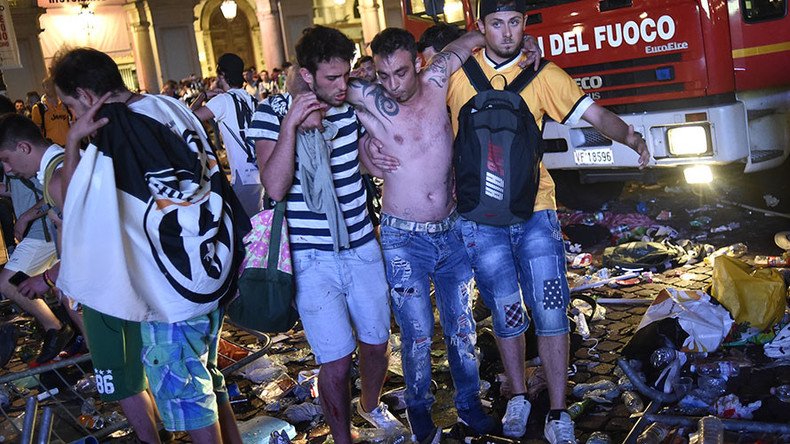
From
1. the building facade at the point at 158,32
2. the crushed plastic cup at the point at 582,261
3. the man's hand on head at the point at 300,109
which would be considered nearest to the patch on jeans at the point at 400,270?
the man's hand on head at the point at 300,109

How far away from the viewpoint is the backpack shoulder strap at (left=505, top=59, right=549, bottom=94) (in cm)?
435

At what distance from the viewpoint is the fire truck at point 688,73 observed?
6930 millimetres

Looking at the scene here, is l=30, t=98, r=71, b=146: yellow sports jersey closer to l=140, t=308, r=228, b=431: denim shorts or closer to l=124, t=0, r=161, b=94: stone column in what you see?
l=140, t=308, r=228, b=431: denim shorts

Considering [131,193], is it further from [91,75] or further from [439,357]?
[439,357]

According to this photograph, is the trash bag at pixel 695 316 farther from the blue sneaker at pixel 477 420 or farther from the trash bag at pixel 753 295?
the blue sneaker at pixel 477 420

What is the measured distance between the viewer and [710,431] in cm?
365

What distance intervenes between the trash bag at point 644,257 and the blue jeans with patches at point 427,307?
10.8 feet

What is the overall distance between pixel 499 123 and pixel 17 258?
433 cm

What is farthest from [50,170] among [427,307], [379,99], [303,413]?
[303,413]

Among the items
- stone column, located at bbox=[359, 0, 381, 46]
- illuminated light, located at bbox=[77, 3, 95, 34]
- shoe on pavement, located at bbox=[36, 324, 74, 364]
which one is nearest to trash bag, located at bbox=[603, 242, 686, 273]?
shoe on pavement, located at bbox=[36, 324, 74, 364]

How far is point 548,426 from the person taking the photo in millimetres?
4246

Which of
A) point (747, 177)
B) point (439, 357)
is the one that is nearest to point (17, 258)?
point (439, 357)

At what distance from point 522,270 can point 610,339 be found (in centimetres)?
161

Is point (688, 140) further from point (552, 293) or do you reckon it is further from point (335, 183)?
point (335, 183)
